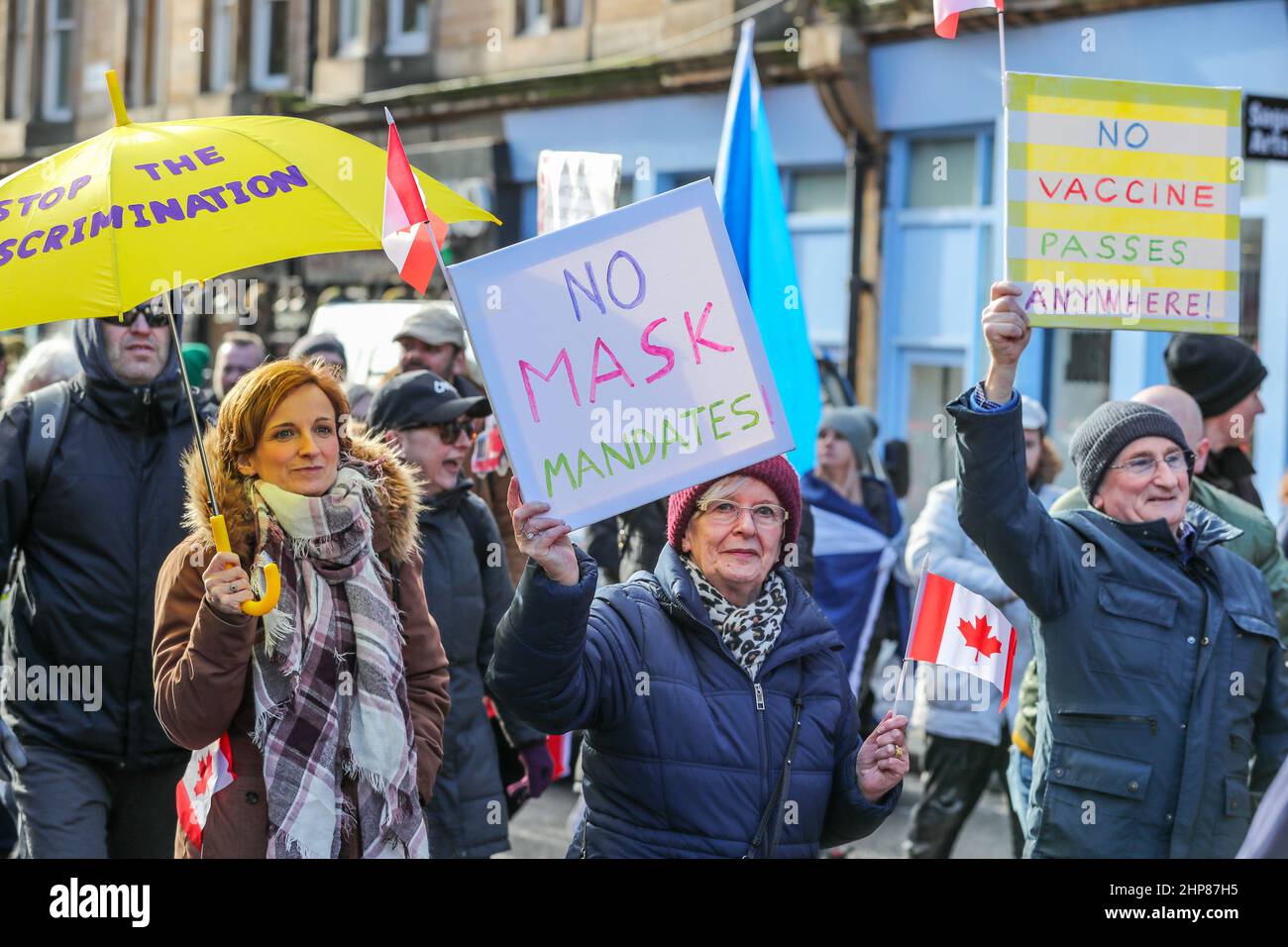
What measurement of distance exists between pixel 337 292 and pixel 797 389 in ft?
48.1

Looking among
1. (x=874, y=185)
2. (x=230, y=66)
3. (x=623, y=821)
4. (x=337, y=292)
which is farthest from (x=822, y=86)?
(x=623, y=821)

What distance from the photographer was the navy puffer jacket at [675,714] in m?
3.56

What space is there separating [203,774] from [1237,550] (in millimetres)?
2900

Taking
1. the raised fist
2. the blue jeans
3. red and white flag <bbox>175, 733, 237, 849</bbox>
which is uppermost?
the raised fist

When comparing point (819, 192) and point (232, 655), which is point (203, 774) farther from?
point (819, 192)

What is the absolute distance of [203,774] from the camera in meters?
4.12

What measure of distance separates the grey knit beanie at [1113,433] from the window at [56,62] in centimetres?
2272

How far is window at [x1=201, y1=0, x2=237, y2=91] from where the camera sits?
22.7m

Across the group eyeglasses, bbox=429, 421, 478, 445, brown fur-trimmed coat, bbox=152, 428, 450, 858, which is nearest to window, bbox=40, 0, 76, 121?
eyeglasses, bbox=429, 421, 478, 445

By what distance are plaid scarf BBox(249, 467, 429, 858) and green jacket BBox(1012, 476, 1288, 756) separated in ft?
5.90

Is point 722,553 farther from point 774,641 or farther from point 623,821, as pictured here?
point 623,821

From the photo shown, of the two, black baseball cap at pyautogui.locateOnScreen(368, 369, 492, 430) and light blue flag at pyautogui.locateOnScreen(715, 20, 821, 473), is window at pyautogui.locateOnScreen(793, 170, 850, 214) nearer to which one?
light blue flag at pyautogui.locateOnScreen(715, 20, 821, 473)

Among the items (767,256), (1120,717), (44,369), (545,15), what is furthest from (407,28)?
(1120,717)
